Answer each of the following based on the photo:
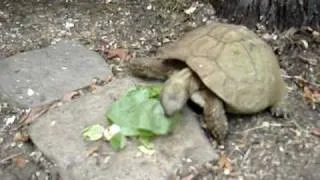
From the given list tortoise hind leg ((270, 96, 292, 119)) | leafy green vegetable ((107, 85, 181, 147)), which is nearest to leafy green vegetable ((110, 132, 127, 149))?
leafy green vegetable ((107, 85, 181, 147))

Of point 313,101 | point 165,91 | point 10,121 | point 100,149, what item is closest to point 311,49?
point 313,101

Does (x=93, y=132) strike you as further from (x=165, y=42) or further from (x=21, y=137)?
(x=165, y=42)

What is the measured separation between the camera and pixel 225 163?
8.29 ft

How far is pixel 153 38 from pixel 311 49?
800mm

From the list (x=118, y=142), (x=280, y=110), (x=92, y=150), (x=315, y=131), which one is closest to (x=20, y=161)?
(x=92, y=150)

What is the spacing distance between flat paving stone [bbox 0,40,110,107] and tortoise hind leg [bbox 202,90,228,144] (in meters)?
0.66

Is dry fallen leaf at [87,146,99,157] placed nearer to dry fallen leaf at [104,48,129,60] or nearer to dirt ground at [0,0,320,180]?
dirt ground at [0,0,320,180]

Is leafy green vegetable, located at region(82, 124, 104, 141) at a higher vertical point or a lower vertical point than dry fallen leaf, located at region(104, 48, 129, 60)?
lower

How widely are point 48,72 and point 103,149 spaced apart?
0.68 metres

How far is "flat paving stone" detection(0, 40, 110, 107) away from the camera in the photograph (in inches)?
115

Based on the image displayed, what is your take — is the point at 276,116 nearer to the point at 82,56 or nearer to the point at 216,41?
the point at 216,41

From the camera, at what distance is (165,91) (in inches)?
98.4

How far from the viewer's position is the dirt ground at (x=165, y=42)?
8.35 ft

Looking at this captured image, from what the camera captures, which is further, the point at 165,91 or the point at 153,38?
the point at 153,38
